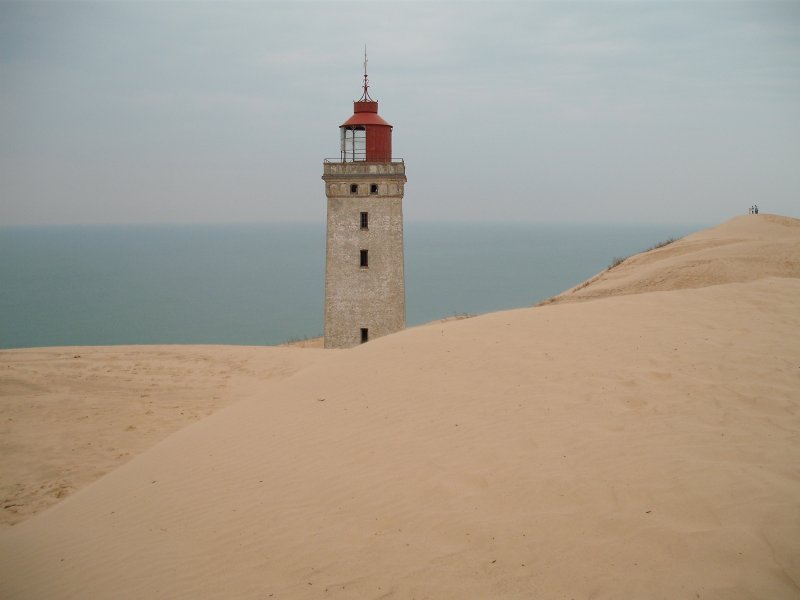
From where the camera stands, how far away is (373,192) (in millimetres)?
25172

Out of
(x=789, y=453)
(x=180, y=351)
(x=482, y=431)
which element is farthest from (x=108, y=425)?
(x=789, y=453)

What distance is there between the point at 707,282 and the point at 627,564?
1329 cm

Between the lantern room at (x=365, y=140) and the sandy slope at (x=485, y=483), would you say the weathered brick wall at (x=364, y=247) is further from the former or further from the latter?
the sandy slope at (x=485, y=483)

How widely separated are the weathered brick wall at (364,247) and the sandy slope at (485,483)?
13554 mm

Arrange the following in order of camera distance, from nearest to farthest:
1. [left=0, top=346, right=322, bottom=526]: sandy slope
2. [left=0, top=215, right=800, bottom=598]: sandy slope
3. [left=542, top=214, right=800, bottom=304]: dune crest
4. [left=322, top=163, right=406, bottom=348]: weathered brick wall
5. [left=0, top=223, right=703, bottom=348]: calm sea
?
[left=0, top=215, right=800, bottom=598]: sandy slope < [left=0, top=346, right=322, bottom=526]: sandy slope < [left=542, top=214, right=800, bottom=304]: dune crest < [left=322, top=163, right=406, bottom=348]: weathered brick wall < [left=0, top=223, right=703, bottom=348]: calm sea

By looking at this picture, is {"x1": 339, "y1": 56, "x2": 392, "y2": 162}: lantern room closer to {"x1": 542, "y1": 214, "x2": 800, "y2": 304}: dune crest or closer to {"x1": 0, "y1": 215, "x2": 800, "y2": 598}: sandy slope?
{"x1": 542, "y1": 214, "x2": 800, "y2": 304}: dune crest

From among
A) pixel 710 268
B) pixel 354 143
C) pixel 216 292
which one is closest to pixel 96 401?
pixel 354 143

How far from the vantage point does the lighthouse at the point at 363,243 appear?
25.1 metres

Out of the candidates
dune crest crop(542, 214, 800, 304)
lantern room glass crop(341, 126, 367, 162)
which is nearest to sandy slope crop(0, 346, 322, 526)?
lantern room glass crop(341, 126, 367, 162)

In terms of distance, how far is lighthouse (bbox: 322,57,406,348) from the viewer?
25094mm

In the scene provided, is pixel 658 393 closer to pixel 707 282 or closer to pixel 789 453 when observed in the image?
pixel 789 453

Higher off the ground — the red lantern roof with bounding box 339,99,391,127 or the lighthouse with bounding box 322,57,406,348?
the red lantern roof with bounding box 339,99,391,127

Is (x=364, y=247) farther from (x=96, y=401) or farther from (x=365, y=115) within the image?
(x=96, y=401)

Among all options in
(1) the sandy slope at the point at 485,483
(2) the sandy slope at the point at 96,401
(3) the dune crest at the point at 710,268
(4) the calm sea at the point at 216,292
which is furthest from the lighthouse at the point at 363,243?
(4) the calm sea at the point at 216,292
